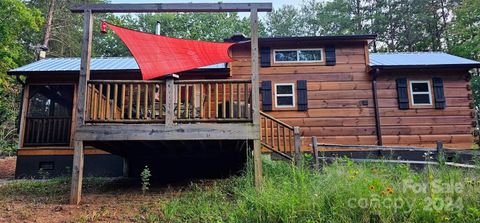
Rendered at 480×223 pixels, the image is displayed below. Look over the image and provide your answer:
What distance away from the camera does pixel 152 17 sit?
29594 millimetres

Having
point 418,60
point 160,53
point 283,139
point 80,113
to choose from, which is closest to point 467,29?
point 418,60

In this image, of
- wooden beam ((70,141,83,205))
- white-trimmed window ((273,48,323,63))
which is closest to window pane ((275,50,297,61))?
white-trimmed window ((273,48,323,63))

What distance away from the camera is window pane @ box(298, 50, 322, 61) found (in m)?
11.1

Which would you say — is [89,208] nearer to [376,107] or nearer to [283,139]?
[283,139]

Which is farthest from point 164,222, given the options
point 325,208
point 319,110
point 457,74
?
point 457,74

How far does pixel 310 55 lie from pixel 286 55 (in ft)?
2.61

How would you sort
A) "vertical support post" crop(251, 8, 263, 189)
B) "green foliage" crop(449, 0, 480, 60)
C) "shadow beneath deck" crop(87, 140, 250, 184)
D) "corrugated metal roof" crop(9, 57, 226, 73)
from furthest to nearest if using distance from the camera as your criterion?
"green foliage" crop(449, 0, 480, 60)
"corrugated metal roof" crop(9, 57, 226, 73)
"shadow beneath deck" crop(87, 140, 250, 184)
"vertical support post" crop(251, 8, 263, 189)

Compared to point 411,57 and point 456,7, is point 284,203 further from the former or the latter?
point 456,7

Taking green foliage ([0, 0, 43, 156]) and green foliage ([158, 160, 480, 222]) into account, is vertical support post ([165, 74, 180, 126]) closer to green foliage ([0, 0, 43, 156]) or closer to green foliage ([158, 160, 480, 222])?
green foliage ([158, 160, 480, 222])

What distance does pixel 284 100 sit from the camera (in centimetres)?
1080

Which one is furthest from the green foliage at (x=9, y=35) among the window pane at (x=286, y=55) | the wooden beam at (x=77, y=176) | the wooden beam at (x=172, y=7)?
the wooden beam at (x=77, y=176)

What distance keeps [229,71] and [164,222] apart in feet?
22.2

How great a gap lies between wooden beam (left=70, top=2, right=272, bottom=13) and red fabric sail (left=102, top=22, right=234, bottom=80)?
1.12 feet

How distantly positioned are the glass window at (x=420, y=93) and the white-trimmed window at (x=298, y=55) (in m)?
3.09
